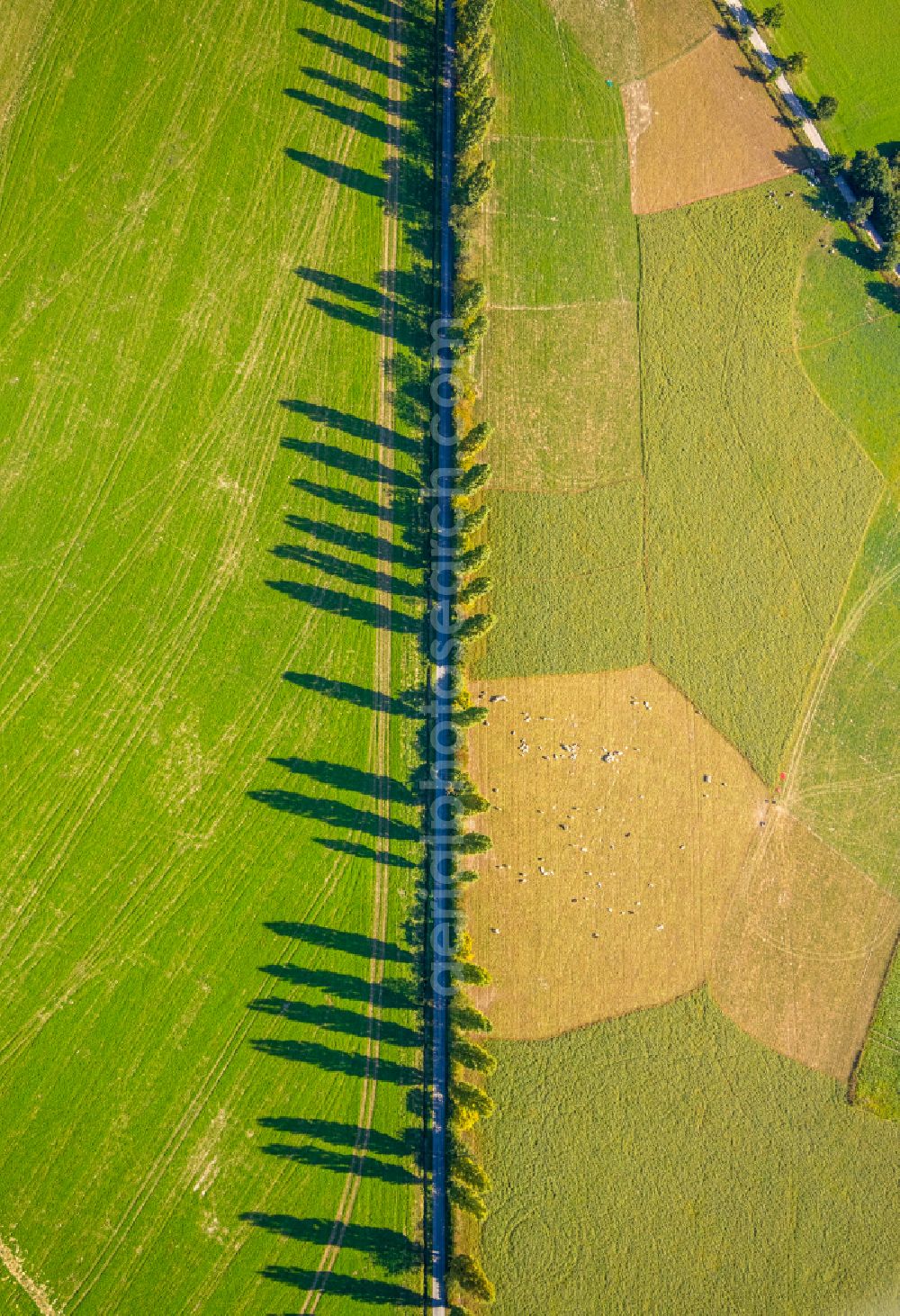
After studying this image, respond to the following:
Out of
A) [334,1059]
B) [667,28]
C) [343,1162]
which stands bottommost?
[343,1162]

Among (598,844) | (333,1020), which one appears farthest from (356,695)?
(333,1020)

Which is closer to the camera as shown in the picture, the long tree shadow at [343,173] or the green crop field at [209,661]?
the green crop field at [209,661]

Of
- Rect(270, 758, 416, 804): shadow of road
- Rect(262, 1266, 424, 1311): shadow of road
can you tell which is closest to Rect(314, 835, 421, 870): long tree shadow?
Rect(270, 758, 416, 804): shadow of road

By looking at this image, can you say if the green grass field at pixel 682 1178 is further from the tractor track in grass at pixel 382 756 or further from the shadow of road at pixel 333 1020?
the tractor track in grass at pixel 382 756

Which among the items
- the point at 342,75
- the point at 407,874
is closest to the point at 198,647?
the point at 407,874

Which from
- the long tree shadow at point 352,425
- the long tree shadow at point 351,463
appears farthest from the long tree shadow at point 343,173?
the long tree shadow at point 351,463

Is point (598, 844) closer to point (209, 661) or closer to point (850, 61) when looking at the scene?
point (209, 661)
